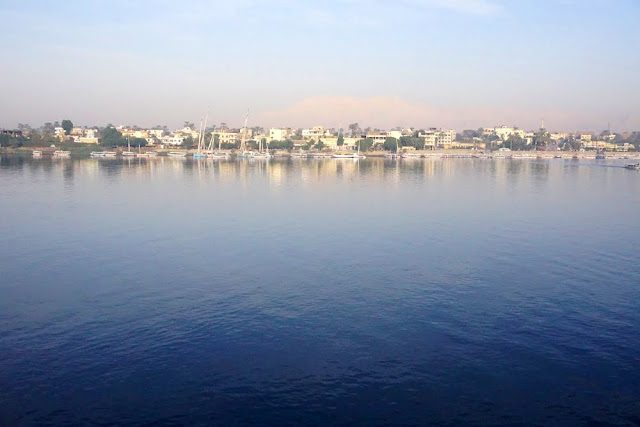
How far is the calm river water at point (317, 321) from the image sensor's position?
8.69 m

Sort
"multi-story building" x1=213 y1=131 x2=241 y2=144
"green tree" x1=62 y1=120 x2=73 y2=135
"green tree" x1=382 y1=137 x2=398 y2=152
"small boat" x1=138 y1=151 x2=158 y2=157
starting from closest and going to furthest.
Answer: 1. "small boat" x1=138 y1=151 x2=158 y2=157
2. "green tree" x1=382 y1=137 x2=398 y2=152
3. "green tree" x1=62 y1=120 x2=73 y2=135
4. "multi-story building" x1=213 y1=131 x2=241 y2=144

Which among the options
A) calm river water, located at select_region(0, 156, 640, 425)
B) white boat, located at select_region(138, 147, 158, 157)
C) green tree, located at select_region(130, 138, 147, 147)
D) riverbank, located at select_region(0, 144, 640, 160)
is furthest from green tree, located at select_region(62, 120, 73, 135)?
calm river water, located at select_region(0, 156, 640, 425)

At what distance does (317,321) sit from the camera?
11695mm

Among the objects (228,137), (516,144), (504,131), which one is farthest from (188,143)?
(504,131)

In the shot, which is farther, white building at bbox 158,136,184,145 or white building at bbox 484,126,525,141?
white building at bbox 484,126,525,141

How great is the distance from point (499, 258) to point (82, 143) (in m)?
94.4

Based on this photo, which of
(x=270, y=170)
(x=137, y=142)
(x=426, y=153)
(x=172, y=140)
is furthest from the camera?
(x=172, y=140)

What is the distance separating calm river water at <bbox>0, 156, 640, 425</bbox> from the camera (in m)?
8.69

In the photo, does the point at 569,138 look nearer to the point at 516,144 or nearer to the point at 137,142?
the point at 516,144

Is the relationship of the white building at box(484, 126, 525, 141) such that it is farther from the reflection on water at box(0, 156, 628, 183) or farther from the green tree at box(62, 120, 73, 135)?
the green tree at box(62, 120, 73, 135)

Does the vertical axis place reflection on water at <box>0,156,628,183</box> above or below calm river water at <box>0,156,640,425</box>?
above

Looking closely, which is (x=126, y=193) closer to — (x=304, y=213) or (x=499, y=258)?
(x=304, y=213)

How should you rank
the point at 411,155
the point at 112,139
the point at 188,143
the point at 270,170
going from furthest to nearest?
the point at 188,143, the point at 411,155, the point at 112,139, the point at 270,170

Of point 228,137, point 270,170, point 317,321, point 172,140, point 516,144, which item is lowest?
point 317,321
